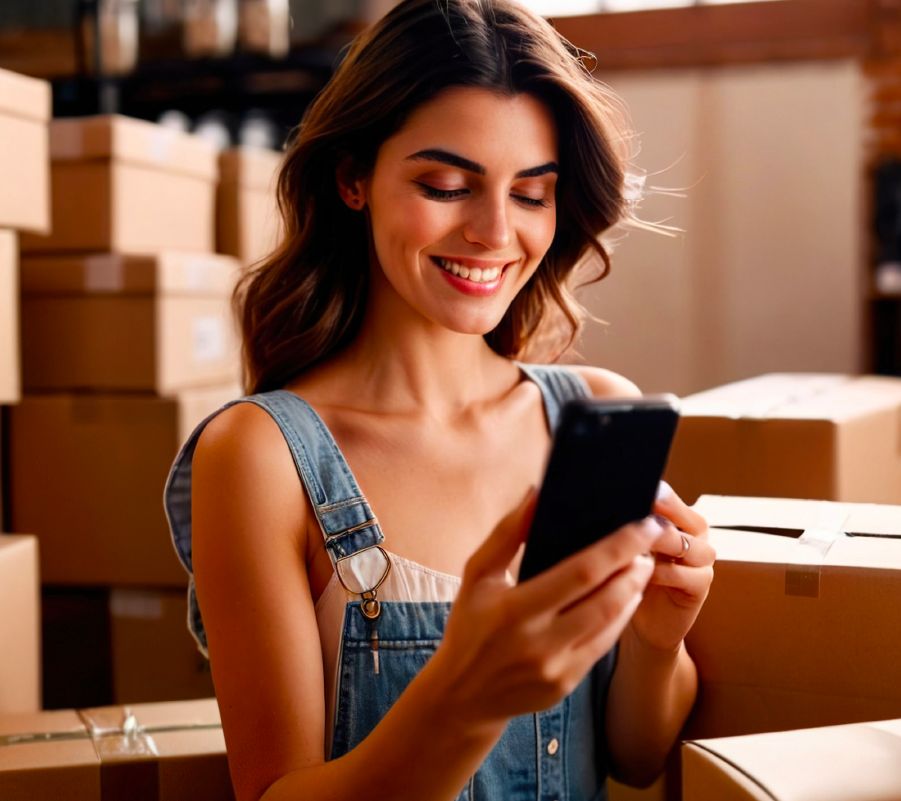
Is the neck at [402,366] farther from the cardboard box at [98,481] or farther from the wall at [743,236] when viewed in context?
the wall at [743,236]

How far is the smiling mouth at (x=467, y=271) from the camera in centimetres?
96

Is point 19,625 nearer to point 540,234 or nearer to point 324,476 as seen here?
point 324,476

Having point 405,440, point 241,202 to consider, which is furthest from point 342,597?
point 241,202

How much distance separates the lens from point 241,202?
2432mm

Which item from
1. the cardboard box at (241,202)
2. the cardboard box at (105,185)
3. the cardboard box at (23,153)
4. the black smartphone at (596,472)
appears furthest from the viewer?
the cardboard box at (241,202)

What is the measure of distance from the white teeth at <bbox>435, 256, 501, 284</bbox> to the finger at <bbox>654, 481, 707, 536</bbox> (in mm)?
256

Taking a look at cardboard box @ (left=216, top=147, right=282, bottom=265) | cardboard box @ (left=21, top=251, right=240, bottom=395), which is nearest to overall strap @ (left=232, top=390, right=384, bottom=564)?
cardboard box @ (left=21, top=251, right=240, bottom=395)

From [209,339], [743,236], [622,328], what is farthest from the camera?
[622,328]

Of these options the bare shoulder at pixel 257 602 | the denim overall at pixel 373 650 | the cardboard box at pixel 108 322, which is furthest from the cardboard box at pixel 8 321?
the bare shoulder at pixel 257 602

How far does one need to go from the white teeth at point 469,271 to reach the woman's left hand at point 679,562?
0.25 metres

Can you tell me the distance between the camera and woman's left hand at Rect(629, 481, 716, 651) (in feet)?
2.64

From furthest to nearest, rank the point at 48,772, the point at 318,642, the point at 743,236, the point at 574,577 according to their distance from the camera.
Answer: the point at 743,236 < the point at 48,772 < the point at 318,642 < the point at 574,577

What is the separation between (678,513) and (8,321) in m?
1.25

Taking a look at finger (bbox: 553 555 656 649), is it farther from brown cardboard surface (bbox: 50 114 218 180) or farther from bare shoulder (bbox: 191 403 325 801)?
brown cardboard surface (bbox: 50 114 218 180)
